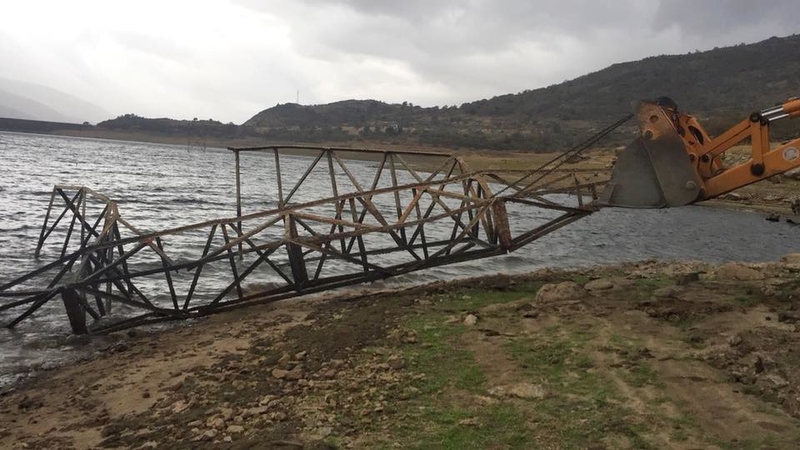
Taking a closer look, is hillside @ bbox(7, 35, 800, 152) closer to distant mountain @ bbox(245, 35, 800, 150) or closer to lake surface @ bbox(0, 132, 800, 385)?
distant mountain @ bbox(245, 35, 800, 150)

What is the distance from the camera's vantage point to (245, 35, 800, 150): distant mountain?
3563 inches

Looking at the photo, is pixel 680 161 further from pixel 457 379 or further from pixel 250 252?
pixel 250 252

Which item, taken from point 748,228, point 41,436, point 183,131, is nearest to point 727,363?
point 41,436

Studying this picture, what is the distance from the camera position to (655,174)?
904 cm

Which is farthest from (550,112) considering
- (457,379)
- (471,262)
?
(457,379)

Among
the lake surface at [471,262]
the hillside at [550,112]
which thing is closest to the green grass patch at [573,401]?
the lake surface at [471,262]

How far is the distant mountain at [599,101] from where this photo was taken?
90.5 m

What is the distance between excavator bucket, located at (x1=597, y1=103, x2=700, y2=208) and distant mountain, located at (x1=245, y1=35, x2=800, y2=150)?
70443 millimetres

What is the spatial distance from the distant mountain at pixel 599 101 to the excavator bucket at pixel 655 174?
70.4 metres

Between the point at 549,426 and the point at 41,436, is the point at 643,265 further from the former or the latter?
the point at 41,436

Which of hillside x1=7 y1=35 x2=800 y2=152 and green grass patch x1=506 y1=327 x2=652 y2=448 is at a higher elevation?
hillside x1=7 y1=35 x2=800 y2=152

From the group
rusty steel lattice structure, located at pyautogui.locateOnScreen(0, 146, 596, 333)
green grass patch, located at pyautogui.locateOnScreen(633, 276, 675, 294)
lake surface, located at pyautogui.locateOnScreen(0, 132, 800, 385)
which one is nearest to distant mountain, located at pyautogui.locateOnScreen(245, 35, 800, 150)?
lake surface, located at pyautogui.locateOnScreen(0, 132, 800, 385)

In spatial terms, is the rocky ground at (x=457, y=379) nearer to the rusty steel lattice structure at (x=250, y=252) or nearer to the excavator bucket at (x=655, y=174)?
the rusty steel lattice structure at (x=250, y=252)

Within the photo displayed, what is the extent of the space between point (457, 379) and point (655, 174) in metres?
5.40
